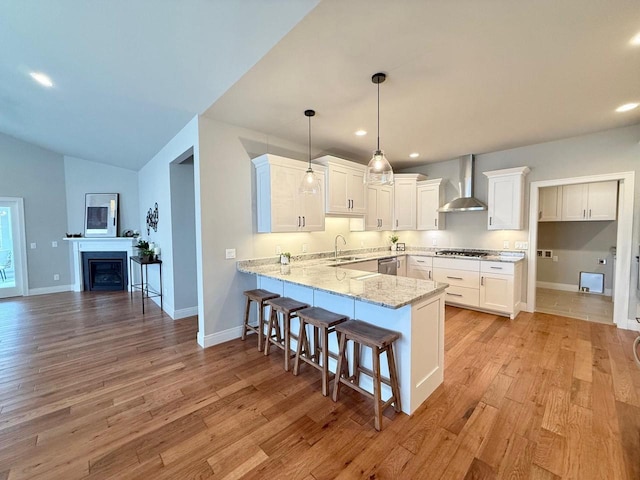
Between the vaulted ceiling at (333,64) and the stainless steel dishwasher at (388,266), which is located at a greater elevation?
the vaulted ceiling at (333,64)

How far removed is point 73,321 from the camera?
14.1 feet

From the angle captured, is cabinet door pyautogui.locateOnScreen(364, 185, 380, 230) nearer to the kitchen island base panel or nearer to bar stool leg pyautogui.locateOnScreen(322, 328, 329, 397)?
the kitchen island base panel

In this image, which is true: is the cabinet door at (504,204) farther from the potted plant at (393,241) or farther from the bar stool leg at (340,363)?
the bar stool leg at (340,363)

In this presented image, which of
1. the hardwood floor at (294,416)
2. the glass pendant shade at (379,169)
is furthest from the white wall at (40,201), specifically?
the glass pendant shade at (379,169)

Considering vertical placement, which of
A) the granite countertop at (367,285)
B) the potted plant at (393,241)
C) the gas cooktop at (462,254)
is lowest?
the granite countertop at (367,285)

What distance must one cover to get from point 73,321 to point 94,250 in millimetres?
2841

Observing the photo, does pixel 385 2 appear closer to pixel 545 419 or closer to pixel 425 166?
pixel 545 419

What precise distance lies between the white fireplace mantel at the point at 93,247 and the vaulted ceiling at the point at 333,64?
3274 millimetres

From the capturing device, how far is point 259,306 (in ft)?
10.4

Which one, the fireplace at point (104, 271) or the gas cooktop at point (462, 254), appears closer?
the gas cooktop at point (462, 254)

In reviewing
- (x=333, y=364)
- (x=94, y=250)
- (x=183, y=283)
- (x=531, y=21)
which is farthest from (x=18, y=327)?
(x=531, y=21)

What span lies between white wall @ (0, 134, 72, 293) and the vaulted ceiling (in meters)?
2.68

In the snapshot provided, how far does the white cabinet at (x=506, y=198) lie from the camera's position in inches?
171

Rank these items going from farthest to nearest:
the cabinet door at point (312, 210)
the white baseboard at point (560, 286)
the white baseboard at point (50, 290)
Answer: the white baseboard at point (50, 290), the white baseboard at point (560, 286), the cabinet door at point (312, 210)
